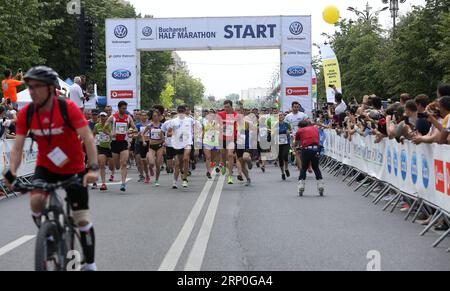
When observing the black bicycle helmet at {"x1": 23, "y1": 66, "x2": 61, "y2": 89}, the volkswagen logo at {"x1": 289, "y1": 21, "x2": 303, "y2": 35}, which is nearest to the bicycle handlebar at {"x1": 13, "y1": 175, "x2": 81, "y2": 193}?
the black bicycle helmet at {"x1": 23, "y1": 66, "x2": 61, "y2": 89}

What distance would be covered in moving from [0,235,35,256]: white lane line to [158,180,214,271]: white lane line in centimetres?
192

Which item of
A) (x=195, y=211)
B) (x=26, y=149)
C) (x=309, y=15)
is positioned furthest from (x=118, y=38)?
(x=195, y=211)

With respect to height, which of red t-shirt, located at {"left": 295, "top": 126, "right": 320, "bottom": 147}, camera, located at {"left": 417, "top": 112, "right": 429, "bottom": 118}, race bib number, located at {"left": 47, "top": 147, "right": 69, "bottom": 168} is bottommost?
red t-shirt, located at {"left": 295, "top": 126, "right": 320, "bottom": 147}

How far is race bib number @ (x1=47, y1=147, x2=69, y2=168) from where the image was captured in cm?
641

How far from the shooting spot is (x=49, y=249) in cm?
596

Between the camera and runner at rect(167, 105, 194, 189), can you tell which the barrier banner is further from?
the camera

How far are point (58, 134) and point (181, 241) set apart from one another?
345 centimetres

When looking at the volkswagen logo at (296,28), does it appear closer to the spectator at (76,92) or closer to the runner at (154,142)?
the runner at (154,142)

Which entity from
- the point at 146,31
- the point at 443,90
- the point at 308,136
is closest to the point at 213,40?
the point at 146,31

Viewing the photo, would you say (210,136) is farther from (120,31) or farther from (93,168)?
(120,31)

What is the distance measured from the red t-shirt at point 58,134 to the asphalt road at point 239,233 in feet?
4.93

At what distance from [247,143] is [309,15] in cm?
1404

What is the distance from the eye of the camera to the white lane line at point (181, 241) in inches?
309

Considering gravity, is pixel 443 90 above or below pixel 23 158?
above
